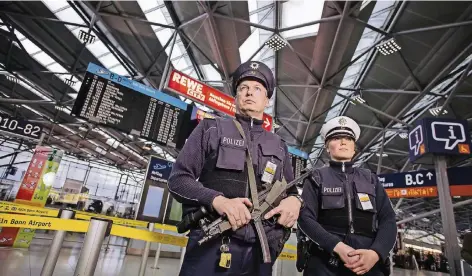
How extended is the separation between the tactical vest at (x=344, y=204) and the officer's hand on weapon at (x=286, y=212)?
2.50 feet

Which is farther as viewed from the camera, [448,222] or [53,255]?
[448,222]

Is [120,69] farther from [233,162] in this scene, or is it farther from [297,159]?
[233,162]

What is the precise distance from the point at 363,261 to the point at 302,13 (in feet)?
25.0

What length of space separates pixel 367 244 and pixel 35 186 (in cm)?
770

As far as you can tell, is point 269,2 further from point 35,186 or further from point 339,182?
point 35,186

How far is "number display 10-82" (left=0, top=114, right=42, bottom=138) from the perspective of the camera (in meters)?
7.85

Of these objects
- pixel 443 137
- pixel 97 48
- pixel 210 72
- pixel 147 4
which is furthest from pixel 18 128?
pixel 443 137

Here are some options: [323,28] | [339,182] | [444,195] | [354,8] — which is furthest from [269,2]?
[339,182]

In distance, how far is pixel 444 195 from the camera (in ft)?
15.1

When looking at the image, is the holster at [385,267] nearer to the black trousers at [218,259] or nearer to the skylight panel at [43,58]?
the black trousers at [218,259]

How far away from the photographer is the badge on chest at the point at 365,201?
1963mm

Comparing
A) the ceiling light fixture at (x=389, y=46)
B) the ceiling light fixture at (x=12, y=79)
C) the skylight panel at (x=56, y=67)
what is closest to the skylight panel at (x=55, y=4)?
the skylight panel at (x=56, y=67)

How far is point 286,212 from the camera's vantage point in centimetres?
137

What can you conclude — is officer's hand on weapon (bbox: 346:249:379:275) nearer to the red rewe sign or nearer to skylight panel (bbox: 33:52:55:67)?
the red rewe sign
